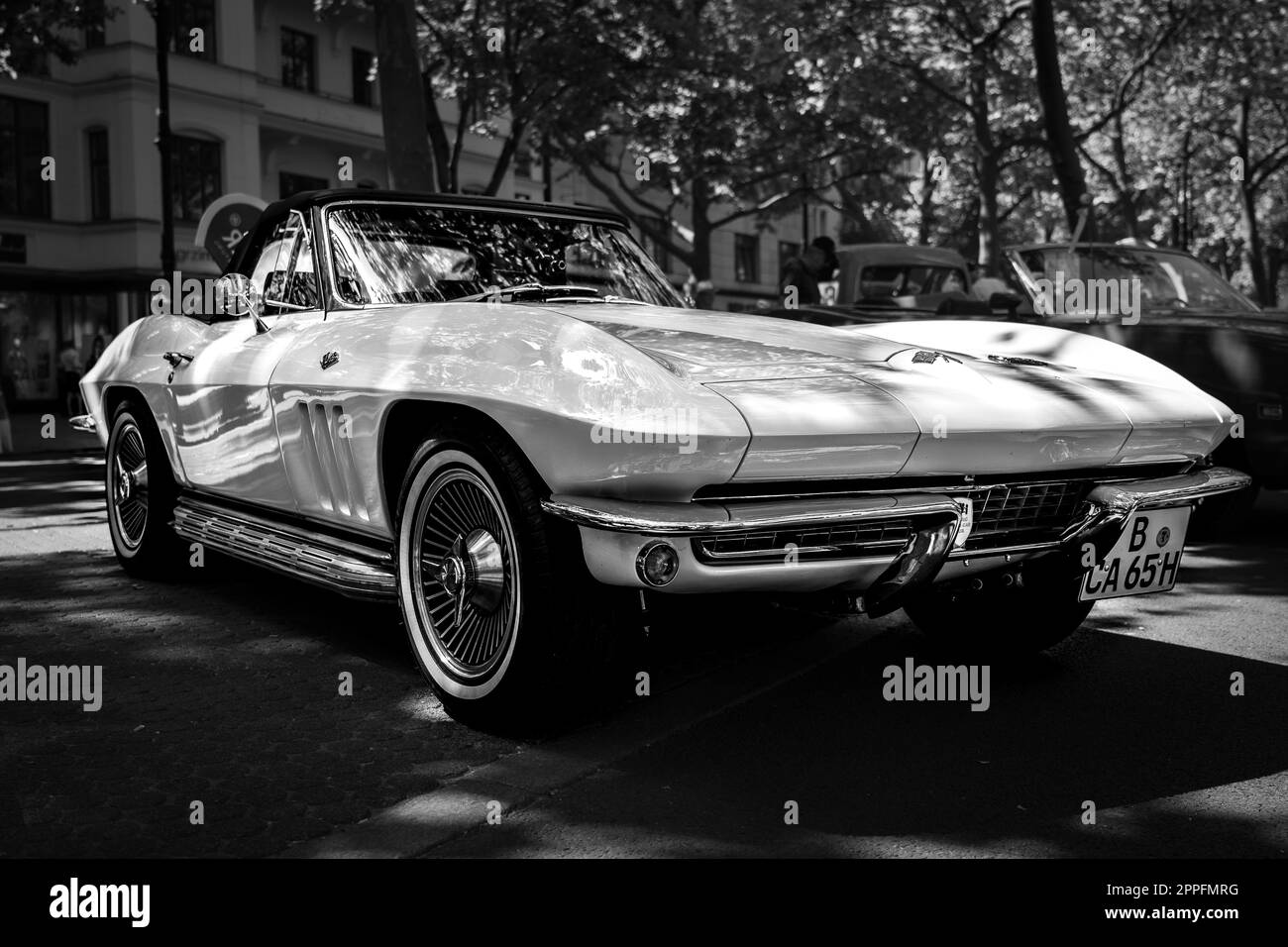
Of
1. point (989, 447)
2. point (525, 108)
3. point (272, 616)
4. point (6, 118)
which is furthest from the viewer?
point (6, 118)

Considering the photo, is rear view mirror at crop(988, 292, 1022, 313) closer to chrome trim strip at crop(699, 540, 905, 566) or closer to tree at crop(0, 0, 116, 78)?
chrome trim strip at crop(699, 540, 905, 566)

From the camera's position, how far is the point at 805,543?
3133 millimetres

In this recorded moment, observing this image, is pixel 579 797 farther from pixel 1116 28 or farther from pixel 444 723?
pixel 1116 28

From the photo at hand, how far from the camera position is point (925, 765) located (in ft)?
11.0

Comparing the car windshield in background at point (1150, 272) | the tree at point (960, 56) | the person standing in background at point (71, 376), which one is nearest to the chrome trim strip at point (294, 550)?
the car windshield in background at point (1150, 272)

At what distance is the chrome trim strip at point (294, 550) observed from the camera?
395 cm

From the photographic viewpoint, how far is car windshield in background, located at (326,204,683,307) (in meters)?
4.47

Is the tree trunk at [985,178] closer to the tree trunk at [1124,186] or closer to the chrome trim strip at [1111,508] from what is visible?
the tree trunk at [1124,186]

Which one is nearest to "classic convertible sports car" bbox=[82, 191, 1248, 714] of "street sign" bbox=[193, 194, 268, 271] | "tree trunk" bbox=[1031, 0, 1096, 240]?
"street sign" bbox=[193, 194, 268, 271]

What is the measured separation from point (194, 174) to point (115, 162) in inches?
66.6

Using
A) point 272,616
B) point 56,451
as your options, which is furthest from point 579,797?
point 56,451

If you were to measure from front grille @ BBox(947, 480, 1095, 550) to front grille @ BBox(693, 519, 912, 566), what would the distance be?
0.74 feet

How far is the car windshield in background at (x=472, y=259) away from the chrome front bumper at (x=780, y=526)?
1.52m

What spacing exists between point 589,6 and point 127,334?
14.6m
